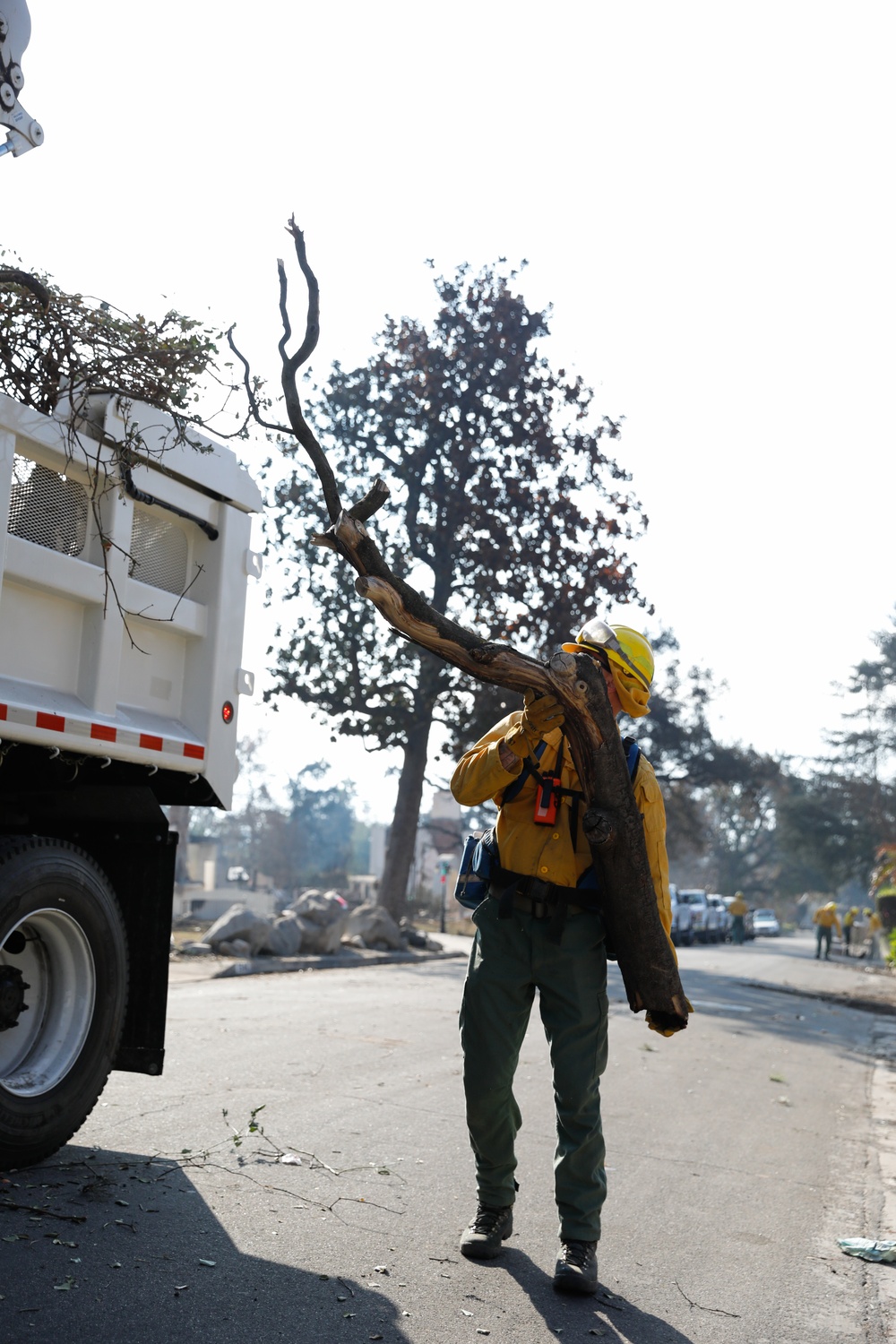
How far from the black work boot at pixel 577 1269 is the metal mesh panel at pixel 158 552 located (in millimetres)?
2967

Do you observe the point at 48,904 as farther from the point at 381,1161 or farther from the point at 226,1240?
the point at 381,1161

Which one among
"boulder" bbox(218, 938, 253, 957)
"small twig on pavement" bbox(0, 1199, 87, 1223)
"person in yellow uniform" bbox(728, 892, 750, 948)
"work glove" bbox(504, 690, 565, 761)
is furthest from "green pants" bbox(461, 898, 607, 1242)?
"person in yellow uniform" bbox(728, 892, 750, 948)

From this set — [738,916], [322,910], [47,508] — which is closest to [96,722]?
[47,508]

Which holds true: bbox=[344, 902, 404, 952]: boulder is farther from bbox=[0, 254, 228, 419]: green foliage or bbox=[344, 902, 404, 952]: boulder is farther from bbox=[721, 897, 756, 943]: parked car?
bbox=[721, 897, 756, 943]: parked car

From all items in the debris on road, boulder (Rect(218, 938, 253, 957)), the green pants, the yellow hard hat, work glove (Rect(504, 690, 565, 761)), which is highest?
the yellow hard hat

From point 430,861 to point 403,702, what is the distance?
77.9 meters

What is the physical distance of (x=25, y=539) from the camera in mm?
4539

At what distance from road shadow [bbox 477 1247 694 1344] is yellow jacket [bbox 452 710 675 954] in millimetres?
1126

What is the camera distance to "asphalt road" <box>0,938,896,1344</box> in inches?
139

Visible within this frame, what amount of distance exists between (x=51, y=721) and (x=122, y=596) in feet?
2.31

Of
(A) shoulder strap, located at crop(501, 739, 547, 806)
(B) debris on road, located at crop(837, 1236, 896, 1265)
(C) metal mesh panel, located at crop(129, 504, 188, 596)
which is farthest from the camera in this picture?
(C) metal mesh panel, located at crop(129, 504, 188, 596)

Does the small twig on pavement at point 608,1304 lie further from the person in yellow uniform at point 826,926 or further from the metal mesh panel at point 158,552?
the person in yellow uniform at point 826,926

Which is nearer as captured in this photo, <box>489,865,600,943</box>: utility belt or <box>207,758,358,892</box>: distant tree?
<box>489,865,600,943</box>: utility belt

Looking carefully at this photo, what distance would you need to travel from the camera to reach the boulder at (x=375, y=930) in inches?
884
